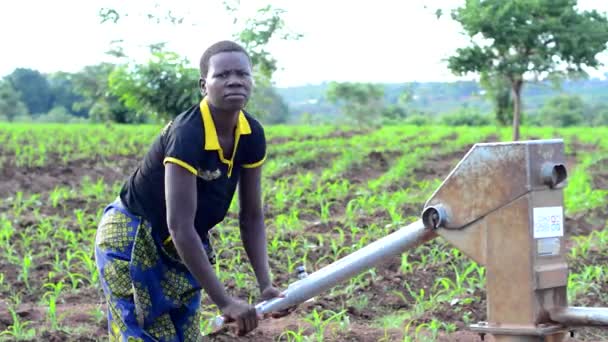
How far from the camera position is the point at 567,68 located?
13.9 meters

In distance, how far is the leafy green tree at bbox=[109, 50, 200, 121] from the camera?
36.1ft

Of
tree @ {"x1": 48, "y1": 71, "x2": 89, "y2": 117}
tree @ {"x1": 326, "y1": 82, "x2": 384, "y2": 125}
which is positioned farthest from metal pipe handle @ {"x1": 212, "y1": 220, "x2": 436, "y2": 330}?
tree @ {"x1": 48, "y1": 71, "x2": 89, "y2": 117}

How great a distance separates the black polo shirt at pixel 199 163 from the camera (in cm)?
263

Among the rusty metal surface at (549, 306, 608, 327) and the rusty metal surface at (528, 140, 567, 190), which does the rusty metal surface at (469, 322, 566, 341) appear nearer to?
the rusty metal surface at (549, 306, 608, 327)

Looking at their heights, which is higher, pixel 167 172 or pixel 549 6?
pixel 549 6

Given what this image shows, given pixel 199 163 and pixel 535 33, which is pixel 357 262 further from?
pixel 535 33

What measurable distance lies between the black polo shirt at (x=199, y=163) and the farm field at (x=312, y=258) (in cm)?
167

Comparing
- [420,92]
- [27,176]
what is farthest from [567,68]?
[420,92]

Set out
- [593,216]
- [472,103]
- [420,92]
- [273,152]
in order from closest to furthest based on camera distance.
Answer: [593,216] < [273,152] < [420,92] < [472,103]

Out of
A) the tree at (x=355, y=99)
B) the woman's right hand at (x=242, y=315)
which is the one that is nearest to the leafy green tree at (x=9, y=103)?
the tree at (x=355, y=99)

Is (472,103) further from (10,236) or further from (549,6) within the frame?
(10,236)

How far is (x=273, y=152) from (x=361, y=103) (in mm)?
24478

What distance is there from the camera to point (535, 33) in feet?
43.8

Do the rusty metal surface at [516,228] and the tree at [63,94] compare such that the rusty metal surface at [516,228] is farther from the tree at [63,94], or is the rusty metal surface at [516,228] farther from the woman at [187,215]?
the tree at [63,94]
